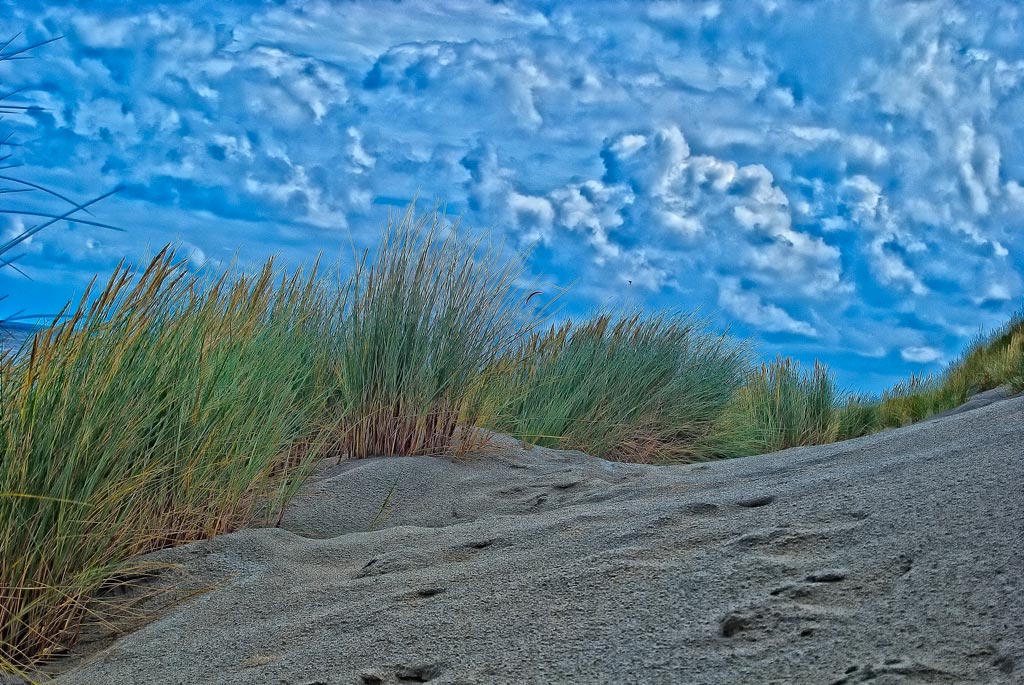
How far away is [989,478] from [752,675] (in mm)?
988

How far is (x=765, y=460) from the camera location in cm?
412

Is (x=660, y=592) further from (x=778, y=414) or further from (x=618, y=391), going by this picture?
(x=778, y=414)

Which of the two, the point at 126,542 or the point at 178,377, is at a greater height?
the point at 178,377

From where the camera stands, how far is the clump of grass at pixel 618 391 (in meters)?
5.80

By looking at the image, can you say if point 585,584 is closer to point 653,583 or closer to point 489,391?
point 653,583

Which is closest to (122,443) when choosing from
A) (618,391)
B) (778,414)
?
(618,391)

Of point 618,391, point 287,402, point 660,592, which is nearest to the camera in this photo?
point 660,592

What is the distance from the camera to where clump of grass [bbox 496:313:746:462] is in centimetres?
580

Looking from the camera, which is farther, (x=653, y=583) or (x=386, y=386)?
(x=386, y=386)

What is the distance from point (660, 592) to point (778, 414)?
21.2 ft

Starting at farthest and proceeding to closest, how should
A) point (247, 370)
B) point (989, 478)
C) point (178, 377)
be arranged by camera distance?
1. point (247, 370)
2. point (178, 377)
3. point (989, 478)

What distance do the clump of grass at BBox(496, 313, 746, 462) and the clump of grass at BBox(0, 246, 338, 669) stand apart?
1.96m

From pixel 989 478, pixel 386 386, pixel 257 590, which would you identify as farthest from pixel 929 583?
pixel 386 386

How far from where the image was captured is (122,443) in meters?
2.57
